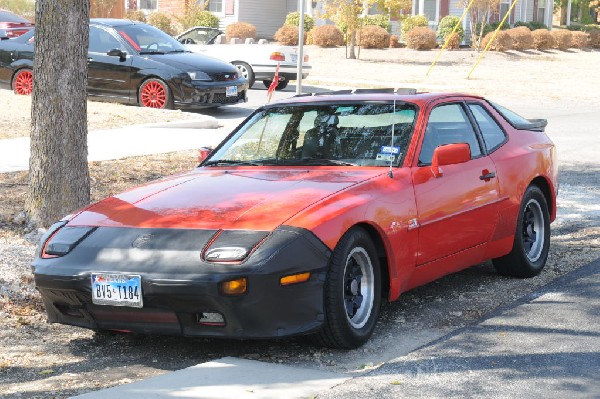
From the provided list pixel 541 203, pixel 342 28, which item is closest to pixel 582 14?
Answer: pixel 342 28

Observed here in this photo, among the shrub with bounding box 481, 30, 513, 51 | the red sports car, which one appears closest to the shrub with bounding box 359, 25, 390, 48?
the shrub with bounding box 481, 30, 513, 51

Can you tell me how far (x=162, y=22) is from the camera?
43.9m

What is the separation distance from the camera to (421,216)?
6746 millimetres

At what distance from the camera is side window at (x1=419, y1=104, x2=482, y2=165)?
7.18 metres

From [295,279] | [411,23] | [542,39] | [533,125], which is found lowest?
[295,279]

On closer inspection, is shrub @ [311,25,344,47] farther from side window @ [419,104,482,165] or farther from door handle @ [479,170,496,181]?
A: door handle @ [479,170,496,181]

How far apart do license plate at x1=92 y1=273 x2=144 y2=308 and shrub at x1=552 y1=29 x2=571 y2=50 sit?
4316cm

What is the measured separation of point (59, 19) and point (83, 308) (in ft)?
11.4

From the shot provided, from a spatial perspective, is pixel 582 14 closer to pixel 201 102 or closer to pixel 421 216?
pixel 201 102

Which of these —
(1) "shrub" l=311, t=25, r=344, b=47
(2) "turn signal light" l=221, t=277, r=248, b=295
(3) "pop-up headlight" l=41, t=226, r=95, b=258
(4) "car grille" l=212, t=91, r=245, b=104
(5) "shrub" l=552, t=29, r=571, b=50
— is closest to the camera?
(2) "turn signal light" l=221, t=277, r=248, b=295

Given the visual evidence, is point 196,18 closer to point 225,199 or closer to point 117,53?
point 117,53

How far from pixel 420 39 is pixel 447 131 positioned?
118 ft

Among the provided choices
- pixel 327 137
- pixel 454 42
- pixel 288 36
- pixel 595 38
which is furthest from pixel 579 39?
pixel 327 137

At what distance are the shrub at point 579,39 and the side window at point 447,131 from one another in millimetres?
42385
